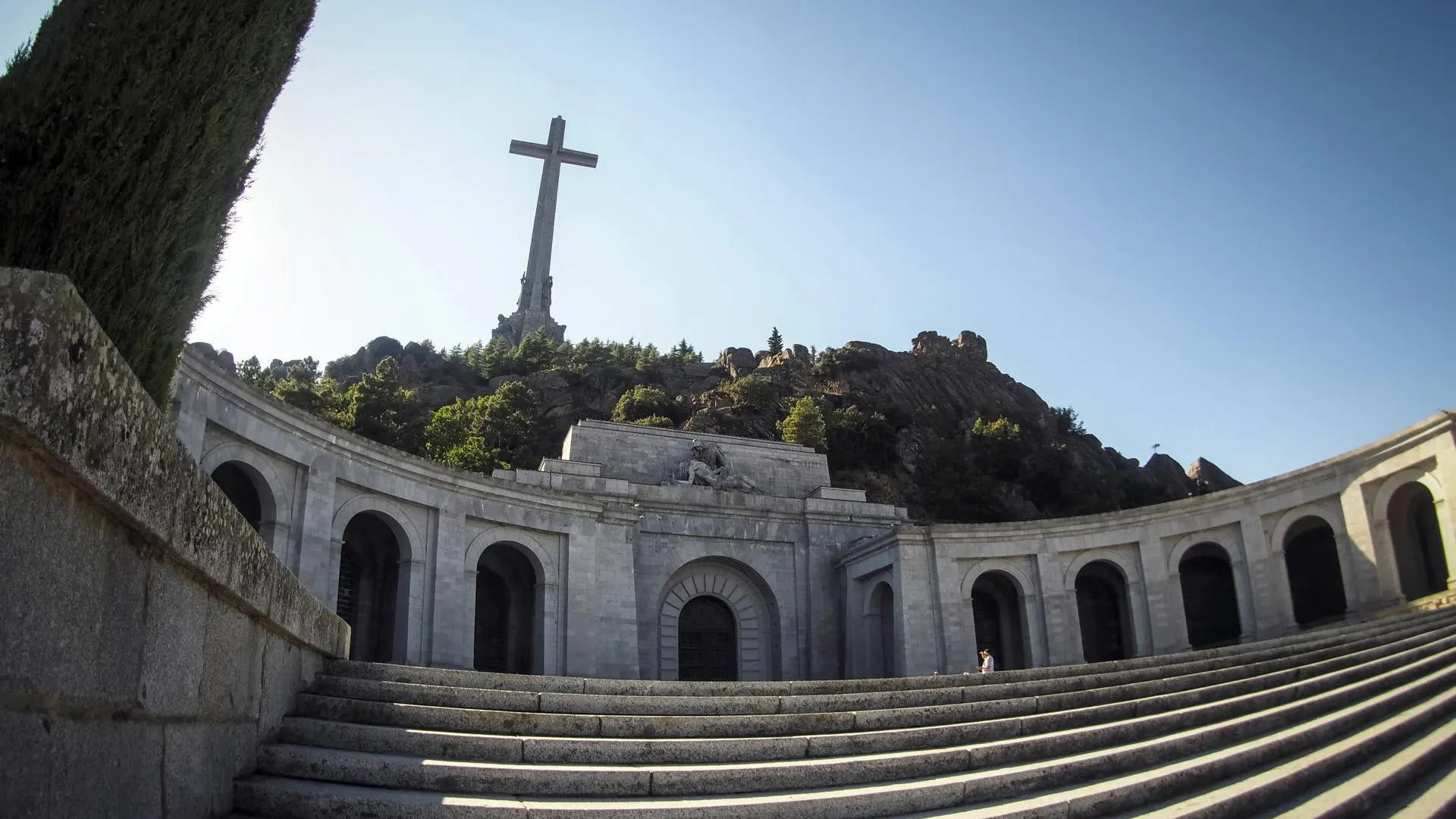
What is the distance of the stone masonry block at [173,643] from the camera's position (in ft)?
13.9

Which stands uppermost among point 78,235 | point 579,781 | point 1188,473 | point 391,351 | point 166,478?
point 391,351

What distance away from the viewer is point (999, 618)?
98.3ft

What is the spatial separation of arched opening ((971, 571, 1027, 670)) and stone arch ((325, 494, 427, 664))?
16.5 metres

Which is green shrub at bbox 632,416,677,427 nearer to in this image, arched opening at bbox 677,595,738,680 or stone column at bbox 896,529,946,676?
arched opening at bbox 677,595,738,680

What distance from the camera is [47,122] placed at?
3949 mm

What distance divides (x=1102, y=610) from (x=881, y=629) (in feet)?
22.3

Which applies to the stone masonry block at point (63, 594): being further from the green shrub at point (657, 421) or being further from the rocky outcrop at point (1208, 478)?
the rocky outcrop at point (1208, 478)

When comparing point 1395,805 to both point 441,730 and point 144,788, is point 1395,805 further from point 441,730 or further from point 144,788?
point 144,788

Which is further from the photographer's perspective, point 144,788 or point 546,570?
point 546,570

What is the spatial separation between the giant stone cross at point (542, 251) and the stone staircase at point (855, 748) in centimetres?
5994

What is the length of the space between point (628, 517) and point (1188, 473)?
52.8 metres

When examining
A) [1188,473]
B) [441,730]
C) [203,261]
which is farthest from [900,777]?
[1188,473]

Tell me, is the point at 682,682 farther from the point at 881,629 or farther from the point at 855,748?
the point at 881,629

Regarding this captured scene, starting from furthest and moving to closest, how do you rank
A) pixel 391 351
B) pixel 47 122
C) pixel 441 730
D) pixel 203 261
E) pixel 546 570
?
pixel 391 351, pixel 546 570, pixel 441 730, pixel 203 261, pixel 47 122
